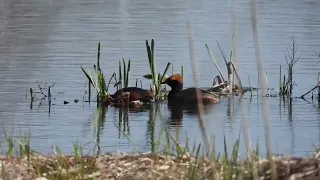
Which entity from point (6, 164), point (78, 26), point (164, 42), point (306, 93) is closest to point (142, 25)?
point (78, 26)

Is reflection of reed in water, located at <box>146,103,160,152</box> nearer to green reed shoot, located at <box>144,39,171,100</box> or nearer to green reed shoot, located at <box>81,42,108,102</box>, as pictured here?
green reed shoot, located at <box>144,39,171,100</box>

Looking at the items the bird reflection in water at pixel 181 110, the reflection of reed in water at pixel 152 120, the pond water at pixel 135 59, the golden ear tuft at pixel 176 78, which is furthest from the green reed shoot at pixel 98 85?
the golden ear tuft at pixel 176 78

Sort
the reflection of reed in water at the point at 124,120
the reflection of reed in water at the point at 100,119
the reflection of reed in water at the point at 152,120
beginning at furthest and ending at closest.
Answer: the reflection of reed in water at the point at 124,120 < the reflection of reed in water at the point at 100,119 < the reflection of reed in water at the point at 152,120

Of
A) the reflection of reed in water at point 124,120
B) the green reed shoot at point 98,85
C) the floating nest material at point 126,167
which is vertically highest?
the green reed shoot at point 98,85

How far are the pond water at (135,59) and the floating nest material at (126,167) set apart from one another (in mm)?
1200

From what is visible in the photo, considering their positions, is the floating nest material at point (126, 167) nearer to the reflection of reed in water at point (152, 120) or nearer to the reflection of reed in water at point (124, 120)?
the reflection of reed in water at point (152, 120)

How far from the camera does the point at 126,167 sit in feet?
19.4

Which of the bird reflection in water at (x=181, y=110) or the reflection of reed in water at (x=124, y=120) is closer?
the reflection of reed in water at (x=124, y=120)

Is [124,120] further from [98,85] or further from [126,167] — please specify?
[126,167]

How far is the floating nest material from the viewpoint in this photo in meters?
5.25

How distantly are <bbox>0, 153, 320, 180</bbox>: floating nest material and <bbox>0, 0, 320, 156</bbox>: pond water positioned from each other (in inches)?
47.2

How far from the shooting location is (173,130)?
11.6 m

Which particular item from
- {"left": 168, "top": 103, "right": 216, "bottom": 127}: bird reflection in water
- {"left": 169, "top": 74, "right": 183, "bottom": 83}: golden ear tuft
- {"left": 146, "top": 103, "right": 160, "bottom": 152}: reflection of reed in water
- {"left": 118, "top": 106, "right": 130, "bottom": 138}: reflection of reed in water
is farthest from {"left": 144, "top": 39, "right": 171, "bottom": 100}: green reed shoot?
{"left": 118, "top": 106, "right": 130, "bottom": 138}: reflection of reed in water

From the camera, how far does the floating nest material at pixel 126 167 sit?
5254 mm
